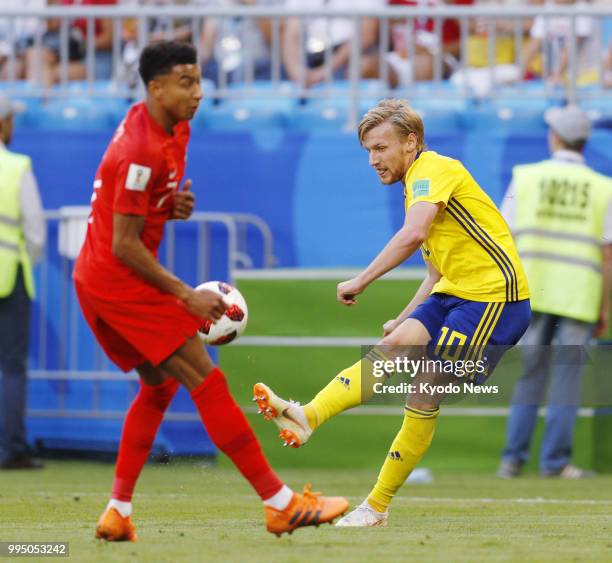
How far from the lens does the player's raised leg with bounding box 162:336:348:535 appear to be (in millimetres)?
6094

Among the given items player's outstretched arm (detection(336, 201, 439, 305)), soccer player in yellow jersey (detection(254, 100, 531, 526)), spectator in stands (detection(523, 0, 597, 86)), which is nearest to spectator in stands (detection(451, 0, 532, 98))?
spectator in stands (detection(523, 0, 597, 86))

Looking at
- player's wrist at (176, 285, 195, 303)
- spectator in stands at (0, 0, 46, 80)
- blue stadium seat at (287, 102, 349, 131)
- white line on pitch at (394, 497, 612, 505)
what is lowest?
white line on pitch at (394, 497, 612, 505)

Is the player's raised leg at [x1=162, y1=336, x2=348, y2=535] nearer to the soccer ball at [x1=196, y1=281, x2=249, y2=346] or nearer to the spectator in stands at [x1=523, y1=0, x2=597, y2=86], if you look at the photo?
the soccer ball at [x1=196, y1=281, x2=249, y2=346]

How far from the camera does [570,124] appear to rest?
10.8 m

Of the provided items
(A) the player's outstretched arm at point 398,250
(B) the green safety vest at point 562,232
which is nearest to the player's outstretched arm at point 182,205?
(A) the player's outstretched arm at point 398,250

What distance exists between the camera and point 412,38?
473 inches

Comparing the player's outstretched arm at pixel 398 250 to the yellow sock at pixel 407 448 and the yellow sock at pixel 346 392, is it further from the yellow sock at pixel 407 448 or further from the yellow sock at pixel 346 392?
the yellow sock at pixel 407 448

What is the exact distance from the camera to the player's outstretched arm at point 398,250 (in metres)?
6.45

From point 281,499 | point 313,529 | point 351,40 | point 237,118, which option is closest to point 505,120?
point 351,40

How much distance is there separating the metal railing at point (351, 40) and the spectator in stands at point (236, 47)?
0.07 feet

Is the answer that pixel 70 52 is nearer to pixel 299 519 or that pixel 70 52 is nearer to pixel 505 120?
pixel 505 120

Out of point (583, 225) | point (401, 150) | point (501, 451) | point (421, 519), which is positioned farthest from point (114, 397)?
point (401, 150)

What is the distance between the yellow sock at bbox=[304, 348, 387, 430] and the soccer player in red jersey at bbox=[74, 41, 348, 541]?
27.2 inches

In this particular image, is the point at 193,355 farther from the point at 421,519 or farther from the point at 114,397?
the point at 114,397
